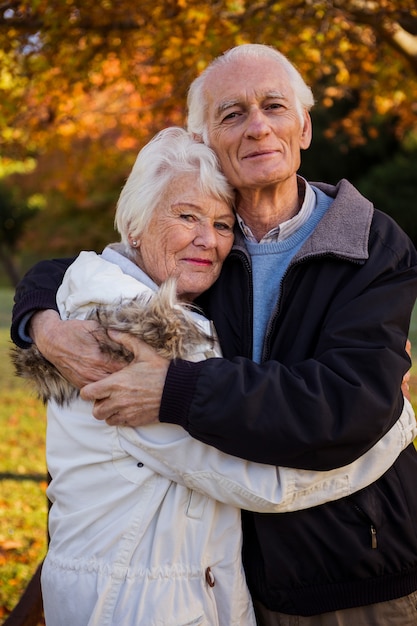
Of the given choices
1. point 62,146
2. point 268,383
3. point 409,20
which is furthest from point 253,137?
point 62,146

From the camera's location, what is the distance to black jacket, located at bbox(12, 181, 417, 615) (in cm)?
208

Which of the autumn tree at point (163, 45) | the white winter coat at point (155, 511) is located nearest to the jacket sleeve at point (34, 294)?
the white winter coat at point (155, 511)

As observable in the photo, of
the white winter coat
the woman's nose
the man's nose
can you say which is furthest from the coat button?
the man's nose

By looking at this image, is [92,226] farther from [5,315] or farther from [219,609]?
[219,609]

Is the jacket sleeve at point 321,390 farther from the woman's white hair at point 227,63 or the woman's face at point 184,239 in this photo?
the woman's white hair at point 227,63

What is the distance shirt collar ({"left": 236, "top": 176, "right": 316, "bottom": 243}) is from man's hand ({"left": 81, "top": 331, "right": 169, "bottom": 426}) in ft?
2.27

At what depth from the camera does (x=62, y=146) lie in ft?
26.8

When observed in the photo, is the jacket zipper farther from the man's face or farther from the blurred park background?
the blurred park background

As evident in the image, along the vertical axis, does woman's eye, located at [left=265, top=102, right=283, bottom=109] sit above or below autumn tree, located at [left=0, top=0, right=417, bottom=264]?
above

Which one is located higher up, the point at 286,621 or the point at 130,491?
the point at 130,491

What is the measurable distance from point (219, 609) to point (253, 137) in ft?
5.19

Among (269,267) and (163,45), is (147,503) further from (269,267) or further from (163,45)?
(163,45)

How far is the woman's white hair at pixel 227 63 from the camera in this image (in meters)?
2.64

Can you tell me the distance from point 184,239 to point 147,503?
35.0 inches
